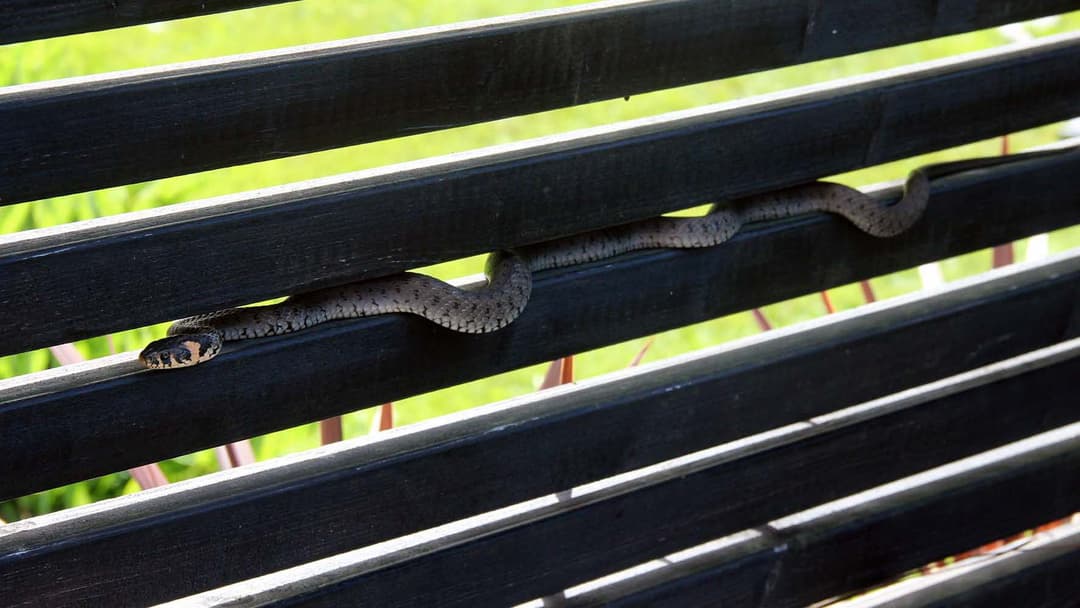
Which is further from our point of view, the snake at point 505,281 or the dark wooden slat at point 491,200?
the snake at point 505,281

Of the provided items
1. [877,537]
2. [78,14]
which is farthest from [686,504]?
[78,14]

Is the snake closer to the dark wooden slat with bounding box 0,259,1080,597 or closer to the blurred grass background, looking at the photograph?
the dark wooden slat with bounding box 0,259,1080,597

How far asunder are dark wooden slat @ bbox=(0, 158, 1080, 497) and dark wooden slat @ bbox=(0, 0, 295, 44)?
553 mm

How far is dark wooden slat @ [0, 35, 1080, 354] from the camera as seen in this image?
1820 millimetres

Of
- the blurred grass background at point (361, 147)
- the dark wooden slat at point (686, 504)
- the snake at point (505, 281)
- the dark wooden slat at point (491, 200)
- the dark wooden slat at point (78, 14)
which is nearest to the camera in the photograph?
the dark wooden slat at point (78, 14)

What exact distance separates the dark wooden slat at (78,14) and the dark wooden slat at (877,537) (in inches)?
58.0

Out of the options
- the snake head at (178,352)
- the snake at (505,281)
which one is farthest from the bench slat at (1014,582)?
the snake head at (178,352)

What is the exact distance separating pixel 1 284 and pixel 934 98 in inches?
73.4

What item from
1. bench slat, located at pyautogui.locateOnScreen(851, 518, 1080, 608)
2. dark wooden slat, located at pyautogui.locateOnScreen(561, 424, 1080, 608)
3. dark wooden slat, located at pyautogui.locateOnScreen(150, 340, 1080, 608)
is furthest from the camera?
bench slat, located at pyautogui.locateOnScreen(851, 518, 1080, 608)

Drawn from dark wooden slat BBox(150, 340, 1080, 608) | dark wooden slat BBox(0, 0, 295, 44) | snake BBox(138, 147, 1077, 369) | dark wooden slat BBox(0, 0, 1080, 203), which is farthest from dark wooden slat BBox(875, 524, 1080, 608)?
dark wooden slat BBox(0, 0, 295, 44)

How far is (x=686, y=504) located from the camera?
104 inches

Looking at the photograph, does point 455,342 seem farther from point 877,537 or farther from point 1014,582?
point 1014,582

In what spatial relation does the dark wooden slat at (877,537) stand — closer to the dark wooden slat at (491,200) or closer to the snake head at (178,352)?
the dark wooden slat at (491,200)

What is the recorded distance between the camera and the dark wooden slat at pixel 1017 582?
306cm
